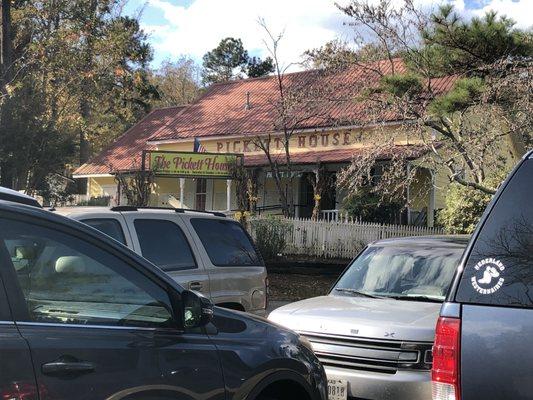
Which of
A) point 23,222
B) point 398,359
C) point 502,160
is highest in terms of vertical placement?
point 502,160

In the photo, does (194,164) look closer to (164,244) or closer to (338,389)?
(164,244)

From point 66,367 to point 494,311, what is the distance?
181cm

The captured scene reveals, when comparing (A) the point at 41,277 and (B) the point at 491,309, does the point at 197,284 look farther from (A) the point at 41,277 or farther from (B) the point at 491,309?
(B) the point at 491,309

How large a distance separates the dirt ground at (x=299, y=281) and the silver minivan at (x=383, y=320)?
6977mm

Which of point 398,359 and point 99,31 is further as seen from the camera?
point 99,31

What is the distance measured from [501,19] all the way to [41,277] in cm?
1383

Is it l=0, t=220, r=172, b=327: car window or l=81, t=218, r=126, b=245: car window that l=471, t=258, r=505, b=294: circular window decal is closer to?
l=0, t=220, r=172, b=327: car window

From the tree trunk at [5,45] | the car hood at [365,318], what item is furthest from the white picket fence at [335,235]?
→ the car hood at [365,318]

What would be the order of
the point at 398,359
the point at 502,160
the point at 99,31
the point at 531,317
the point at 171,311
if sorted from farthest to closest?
the point at 99,31
the point at 502,160
the point at 398,359
the point at 171,311
the point at 531,317

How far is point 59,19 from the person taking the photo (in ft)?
87.4

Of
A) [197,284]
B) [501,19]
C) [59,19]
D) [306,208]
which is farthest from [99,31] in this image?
[197,284]

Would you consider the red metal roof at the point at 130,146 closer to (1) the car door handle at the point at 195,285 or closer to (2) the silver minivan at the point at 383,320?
(1) the car door handle at the point at 195,285

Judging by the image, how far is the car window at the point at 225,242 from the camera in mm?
6715

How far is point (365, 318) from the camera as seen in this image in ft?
16.8
